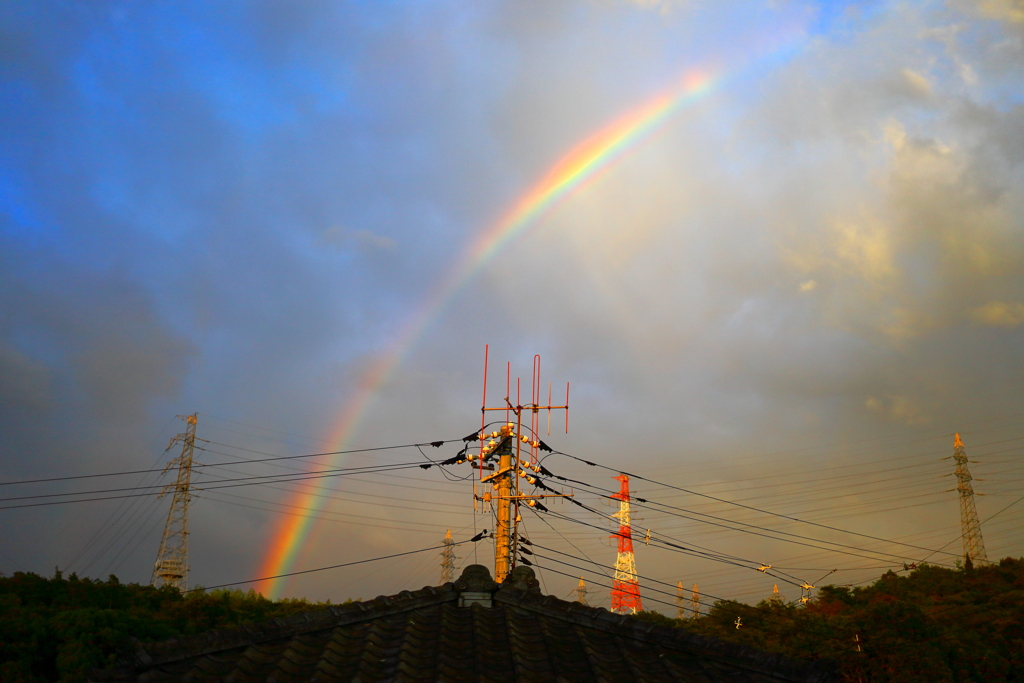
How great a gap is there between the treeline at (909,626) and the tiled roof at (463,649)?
15101 millimetres

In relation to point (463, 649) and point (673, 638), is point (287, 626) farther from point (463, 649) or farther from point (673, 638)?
point (673, 638)

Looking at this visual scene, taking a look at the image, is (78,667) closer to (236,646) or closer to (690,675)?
(236,646)

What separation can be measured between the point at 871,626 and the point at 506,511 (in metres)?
18.7

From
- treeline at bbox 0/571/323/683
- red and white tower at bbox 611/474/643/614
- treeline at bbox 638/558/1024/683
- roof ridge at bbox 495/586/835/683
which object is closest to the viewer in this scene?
roof ridge at bbox 495/586/835/683

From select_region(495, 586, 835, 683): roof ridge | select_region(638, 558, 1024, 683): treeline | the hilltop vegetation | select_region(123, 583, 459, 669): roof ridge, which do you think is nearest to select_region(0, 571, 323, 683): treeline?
the hilltop vegetation

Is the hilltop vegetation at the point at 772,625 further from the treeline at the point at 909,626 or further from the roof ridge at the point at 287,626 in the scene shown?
the roof ridge at the point at 287,626

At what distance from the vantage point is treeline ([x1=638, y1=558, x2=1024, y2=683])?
28844 millimetres

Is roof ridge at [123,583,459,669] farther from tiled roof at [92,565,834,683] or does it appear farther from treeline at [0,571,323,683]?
treeline at [0,571,323,683]

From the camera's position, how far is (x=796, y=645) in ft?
117

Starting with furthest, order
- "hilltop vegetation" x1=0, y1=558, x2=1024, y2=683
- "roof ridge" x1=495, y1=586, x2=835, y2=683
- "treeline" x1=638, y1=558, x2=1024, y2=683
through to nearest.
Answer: "treeline" x1=638, y1=558, x2=1024, y2=683, "hilltop vegetation" x1=0, y1=558, x2=1024, y2=683, "roof ridge" x1=495, y1=586, x2=835, y2=683

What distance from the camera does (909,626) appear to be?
2944 cm

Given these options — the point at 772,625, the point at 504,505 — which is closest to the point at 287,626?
the point at 504,505

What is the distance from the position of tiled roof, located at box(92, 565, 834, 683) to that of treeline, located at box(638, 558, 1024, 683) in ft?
49.5

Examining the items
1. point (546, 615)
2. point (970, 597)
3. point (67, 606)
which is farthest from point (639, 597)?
point (546, 615)
